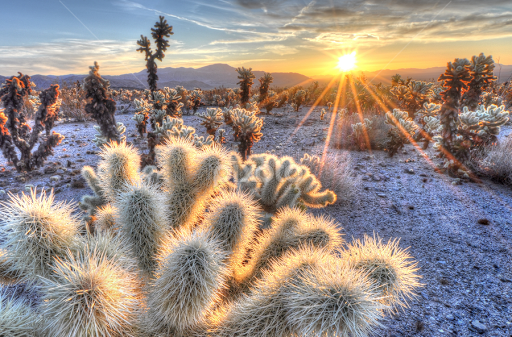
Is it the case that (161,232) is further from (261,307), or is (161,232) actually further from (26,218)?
(261,307)

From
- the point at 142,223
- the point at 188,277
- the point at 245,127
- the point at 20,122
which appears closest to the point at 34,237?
the point at 142,223

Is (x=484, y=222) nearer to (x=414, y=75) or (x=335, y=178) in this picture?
(x=335, y=178)

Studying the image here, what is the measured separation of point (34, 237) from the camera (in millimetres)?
1601

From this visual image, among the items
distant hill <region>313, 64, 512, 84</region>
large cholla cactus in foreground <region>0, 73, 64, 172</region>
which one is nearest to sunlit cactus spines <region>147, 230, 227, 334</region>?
large cholla cactus in foreground <region>0, 73, 64, 172</region>

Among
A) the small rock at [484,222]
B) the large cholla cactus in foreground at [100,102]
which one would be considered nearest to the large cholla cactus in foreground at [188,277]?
the small rock at [484,222]

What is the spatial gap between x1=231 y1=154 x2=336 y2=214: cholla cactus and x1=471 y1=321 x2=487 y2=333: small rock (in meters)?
2.54

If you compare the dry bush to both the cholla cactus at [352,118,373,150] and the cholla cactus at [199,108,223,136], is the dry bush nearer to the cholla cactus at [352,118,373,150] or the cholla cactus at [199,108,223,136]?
the cholla cactus at [352,118,373,150]

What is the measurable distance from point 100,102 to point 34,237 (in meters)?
6.21

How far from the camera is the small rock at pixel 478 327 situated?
2664 millimetres

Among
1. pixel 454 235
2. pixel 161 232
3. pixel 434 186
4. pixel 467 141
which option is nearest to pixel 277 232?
pixel 161 232

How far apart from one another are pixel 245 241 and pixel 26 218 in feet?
5.28

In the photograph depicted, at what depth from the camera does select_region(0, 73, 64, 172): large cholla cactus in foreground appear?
6801mm

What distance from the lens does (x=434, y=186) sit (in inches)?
243

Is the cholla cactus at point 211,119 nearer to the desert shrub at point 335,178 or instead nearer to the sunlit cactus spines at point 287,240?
the desert shrub at point 335,178
